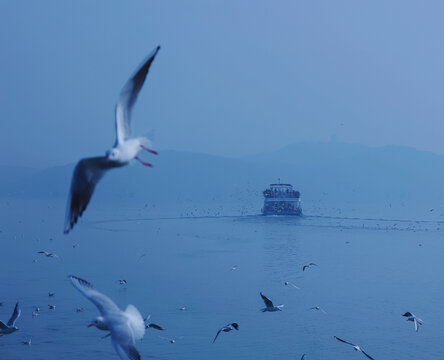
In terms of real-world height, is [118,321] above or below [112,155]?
below

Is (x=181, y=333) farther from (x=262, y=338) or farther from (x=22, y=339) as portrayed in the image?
(x=22, y=339)

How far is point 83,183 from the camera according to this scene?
134 inches

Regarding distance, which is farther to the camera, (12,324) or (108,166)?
(12,324)

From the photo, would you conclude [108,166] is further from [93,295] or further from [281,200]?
[281,200]

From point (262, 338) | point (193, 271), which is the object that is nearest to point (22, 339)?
point (262, 338)

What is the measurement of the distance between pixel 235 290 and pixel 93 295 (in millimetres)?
32743

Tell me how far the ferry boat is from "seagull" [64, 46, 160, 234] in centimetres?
7750

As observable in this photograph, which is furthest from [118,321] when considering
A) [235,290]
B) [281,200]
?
[281,200]

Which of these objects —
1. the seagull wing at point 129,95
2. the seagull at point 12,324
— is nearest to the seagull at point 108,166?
the seagull wing at point 129,95

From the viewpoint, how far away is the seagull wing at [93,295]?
4.20 m

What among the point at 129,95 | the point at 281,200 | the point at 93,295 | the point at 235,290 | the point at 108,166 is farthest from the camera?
the point at 281,200

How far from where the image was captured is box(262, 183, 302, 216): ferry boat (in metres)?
84.3

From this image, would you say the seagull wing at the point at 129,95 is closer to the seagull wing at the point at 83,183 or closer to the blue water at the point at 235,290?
the seagull wing at the point at 83,183

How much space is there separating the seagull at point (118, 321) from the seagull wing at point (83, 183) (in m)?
1.05
